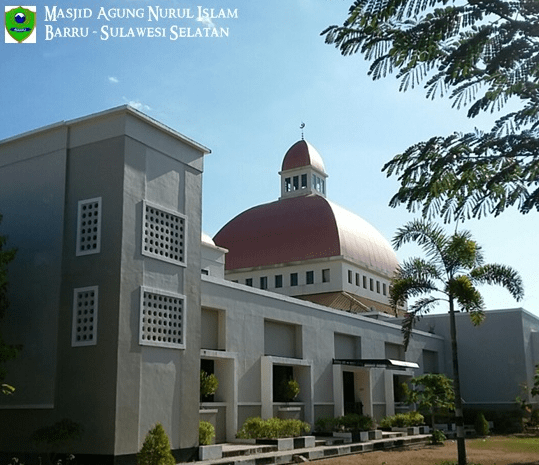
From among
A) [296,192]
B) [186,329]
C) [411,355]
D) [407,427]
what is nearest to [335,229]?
[296,192]

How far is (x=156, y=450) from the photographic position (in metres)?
16.9

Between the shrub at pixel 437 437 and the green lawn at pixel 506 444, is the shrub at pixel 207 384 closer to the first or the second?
the shrub at pixel 437 437

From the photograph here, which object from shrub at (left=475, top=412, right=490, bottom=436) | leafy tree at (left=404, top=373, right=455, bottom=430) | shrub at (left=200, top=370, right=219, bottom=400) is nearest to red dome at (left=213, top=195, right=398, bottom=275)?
shrub at (left=475, top=412, right=490, bottom=436)

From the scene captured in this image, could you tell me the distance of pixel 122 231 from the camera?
17891 millimetres

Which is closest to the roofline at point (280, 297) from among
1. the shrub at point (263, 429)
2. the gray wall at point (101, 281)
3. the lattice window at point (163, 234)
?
the lattice window at point (163, 234)

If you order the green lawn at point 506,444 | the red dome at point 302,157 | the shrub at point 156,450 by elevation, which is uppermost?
the red dome at point 302,157

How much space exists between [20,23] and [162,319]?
8113 millimetres

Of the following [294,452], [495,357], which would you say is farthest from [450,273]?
[495,357]

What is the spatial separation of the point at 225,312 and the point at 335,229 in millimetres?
22347

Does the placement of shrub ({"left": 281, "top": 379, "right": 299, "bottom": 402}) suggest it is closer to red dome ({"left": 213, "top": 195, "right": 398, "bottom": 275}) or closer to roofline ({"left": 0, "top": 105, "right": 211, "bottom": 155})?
roofline ({"left": 0, "top": 105, "right": 211, "bottom": 155})

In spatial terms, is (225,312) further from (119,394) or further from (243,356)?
(119,394)

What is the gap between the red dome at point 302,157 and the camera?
2034 inches

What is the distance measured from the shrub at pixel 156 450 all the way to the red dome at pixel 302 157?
35666mm

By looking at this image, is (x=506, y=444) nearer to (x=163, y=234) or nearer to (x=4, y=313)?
(x=163, y=234)
